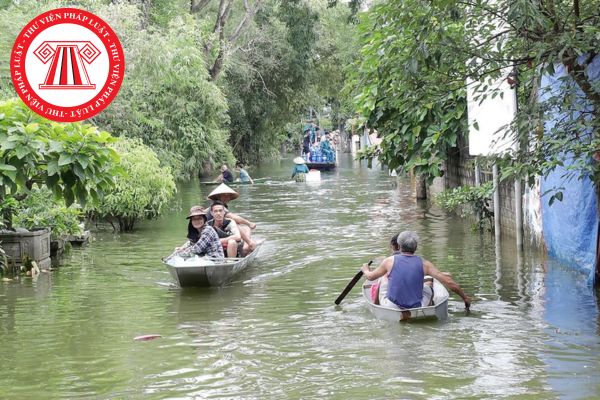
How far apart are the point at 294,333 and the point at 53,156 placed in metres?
3.71

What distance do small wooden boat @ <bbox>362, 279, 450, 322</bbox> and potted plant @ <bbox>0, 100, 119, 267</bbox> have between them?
3.81 m

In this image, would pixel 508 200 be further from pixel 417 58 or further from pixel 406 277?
pixel 417 58

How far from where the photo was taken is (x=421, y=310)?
11.1 meters

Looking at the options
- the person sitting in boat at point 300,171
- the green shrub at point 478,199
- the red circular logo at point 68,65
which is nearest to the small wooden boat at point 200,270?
the red circular logo at point 68,65

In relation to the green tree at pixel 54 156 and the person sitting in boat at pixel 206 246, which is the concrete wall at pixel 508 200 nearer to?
the person sitting in boat at pixel 206 246

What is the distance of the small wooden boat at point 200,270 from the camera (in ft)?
45.9

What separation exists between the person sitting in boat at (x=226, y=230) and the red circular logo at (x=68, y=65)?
6691 millimetres

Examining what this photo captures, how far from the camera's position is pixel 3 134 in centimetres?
1105

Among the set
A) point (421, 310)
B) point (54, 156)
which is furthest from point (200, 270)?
point (421, 310)

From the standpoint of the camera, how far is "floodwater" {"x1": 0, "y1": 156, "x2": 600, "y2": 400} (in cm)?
880

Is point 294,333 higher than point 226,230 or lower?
lower

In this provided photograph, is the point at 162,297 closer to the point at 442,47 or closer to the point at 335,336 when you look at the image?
the point at 335,336

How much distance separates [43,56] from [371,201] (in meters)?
22.2

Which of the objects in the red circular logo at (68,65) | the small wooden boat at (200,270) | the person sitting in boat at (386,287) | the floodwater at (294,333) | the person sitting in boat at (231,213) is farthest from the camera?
the person sitting in boat at (231,213)
